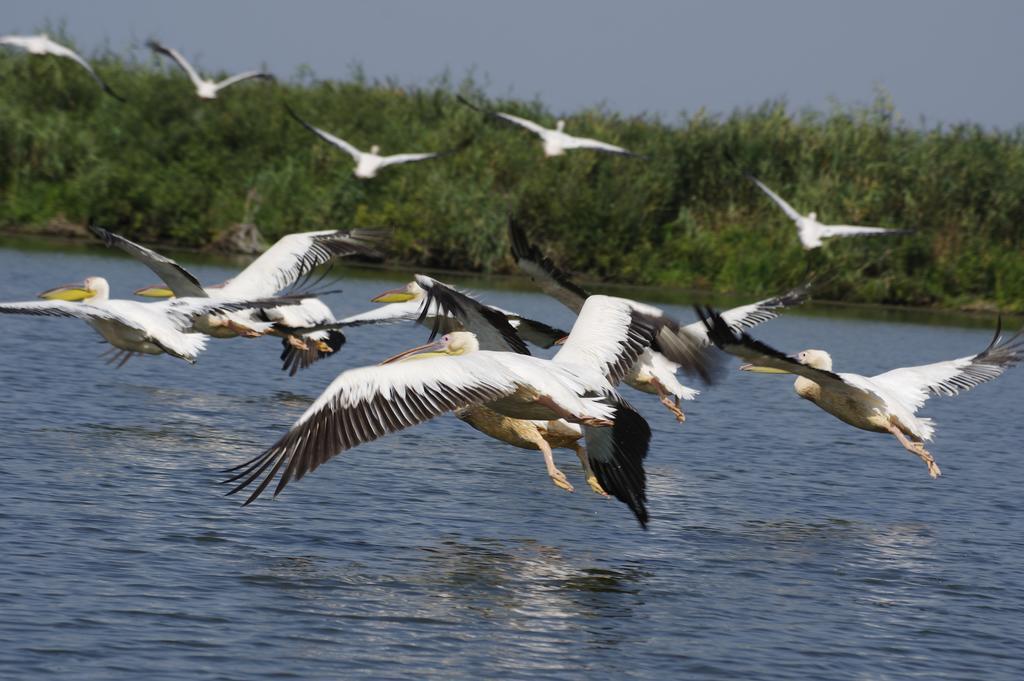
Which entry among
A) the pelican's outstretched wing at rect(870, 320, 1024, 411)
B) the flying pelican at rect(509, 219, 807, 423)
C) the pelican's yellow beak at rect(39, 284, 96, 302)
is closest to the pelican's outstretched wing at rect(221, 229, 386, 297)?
the pelican's yellow beak at rect(39, 284, 96, 302)

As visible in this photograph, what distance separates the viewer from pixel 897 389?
32.1 ft

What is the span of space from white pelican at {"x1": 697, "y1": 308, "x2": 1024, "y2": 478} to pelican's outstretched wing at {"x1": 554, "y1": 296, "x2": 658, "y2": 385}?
662 millimetres

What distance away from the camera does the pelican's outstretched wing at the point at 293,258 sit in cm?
1177

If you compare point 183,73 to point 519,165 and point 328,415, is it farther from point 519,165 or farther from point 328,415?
point 328,415

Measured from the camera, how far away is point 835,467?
10.9 m

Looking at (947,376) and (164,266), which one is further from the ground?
(947,376)

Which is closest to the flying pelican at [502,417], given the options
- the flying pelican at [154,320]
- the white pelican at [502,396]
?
the white pelican at [502,396]

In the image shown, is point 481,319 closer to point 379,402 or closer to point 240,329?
point 379,402

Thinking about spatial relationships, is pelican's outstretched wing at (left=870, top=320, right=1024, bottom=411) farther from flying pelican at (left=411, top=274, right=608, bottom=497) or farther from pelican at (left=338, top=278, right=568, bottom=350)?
flying pelican at (left=411, top=274, right=608, bottom=497)

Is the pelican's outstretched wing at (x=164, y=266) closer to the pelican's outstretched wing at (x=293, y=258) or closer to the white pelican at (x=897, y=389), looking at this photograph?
the pelican's outstretched wing at (x=293, y=258)

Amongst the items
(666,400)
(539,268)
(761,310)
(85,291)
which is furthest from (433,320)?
(85,291)

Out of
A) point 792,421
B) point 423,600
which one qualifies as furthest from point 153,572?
point 792,421

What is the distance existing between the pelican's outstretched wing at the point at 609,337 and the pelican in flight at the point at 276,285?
3.14 metres

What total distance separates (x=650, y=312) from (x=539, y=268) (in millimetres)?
835
